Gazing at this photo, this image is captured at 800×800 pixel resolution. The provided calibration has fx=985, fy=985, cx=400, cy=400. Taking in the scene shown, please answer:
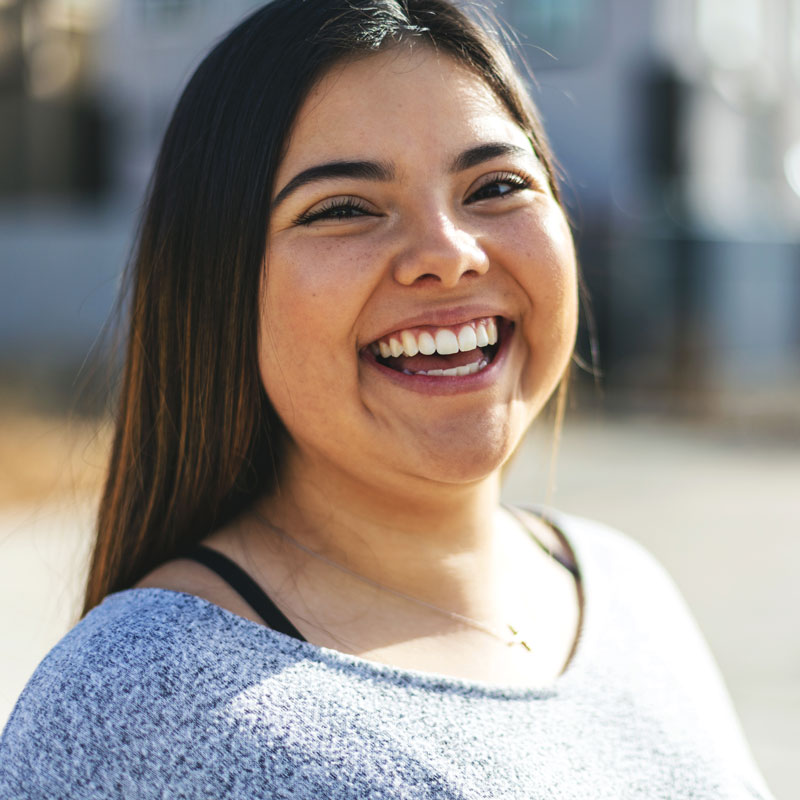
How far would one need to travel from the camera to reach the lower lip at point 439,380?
4.83 feet

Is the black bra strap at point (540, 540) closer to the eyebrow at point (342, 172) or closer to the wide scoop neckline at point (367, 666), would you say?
the wide scoop neckline at point (367, 666)

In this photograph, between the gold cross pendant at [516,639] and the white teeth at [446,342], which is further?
the gold cross pendant at [516,639]

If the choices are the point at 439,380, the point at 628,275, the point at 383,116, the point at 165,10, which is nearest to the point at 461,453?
the point at 439,380

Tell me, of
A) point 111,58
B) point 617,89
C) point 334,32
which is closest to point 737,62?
point 617,89

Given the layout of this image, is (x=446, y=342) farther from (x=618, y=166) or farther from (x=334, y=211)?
(x=618, y=166)

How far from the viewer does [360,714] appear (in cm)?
132

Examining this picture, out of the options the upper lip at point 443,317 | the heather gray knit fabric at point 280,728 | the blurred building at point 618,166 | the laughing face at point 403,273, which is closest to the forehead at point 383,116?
the laughing face at point 403,273

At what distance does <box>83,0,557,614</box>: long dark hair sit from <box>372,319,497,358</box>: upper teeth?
202 mm

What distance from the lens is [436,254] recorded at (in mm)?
1402

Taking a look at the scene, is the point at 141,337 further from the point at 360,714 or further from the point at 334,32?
the point at 360,714

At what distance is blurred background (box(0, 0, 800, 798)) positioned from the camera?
18.3ft

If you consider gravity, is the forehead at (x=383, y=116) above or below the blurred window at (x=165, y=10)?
below

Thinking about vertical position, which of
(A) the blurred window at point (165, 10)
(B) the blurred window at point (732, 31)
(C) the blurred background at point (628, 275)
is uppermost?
(A) the blurred window at point (165, 10)

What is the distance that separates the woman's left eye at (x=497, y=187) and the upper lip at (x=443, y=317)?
17 centimetres
